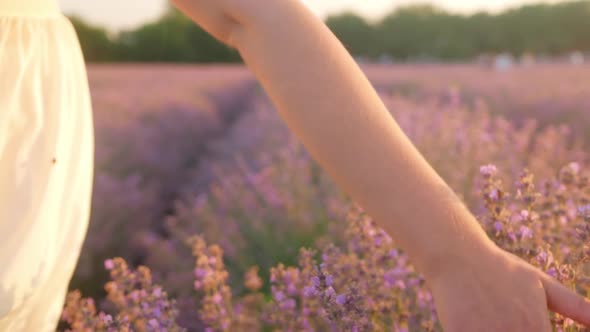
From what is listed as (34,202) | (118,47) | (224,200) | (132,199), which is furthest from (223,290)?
(118,47)

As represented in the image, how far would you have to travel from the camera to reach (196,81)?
16.1 meters

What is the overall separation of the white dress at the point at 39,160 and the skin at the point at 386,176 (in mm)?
403

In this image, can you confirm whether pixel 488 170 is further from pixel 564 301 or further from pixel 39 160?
pixel 39 160

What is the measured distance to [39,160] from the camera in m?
1.23

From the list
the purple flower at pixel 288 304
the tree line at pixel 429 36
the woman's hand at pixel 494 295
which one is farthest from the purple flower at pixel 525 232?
the tree line at pixel 429 36

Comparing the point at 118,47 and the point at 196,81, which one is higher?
the point at 196,81

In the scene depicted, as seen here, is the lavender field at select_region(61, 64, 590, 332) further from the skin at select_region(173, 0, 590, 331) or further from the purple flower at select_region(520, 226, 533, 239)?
the skin at select_region(173, 0, 590, 331)

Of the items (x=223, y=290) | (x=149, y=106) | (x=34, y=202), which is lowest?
(x=149, y=106)

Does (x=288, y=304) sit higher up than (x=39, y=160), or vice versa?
(x=39, y=160)

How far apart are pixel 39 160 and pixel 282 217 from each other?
9.49ft

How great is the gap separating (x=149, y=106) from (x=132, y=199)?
4.55 m

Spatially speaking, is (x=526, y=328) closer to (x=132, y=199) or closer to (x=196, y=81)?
(x=132, y=199)

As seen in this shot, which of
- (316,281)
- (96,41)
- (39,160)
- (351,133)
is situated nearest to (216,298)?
(316,281)

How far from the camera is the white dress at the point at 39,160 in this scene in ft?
3.87
